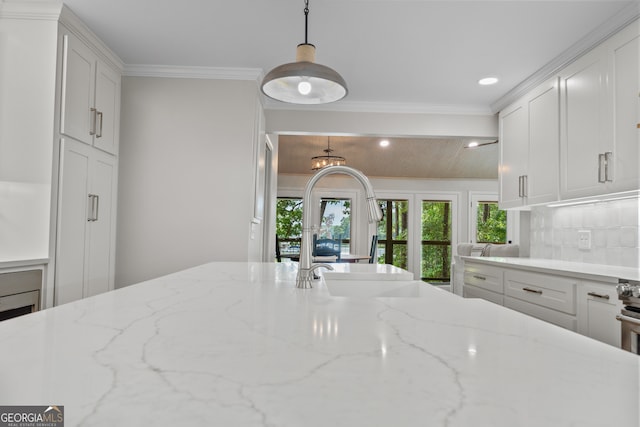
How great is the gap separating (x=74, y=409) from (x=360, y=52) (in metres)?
2.93

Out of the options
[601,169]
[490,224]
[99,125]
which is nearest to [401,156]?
[490,224]

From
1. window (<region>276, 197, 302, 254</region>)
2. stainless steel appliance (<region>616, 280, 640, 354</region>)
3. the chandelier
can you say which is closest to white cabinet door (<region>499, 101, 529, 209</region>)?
stainless steel appliance (<region>616, 280, 640, 354</region>)

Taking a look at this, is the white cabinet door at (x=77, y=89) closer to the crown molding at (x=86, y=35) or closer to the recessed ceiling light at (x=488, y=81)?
the crown molding at (x=86, y=35)

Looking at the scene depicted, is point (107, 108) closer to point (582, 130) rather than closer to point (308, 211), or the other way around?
point (308, 211)

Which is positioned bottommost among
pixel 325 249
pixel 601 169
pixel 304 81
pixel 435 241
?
pixel 325 249

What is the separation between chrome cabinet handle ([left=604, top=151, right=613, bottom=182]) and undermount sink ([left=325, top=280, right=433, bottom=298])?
153cm

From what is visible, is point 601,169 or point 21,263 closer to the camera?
point 21,263

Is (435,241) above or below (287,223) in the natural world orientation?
below

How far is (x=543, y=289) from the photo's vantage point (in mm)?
2518

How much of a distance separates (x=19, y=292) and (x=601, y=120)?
3.48 meters

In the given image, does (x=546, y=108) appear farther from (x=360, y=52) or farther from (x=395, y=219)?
(x=395, y=219)

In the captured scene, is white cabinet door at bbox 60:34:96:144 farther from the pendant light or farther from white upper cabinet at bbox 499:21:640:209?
white upper cabinet at bbox 499:21:640:209

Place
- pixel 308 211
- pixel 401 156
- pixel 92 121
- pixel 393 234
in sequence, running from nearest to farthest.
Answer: pixel 308 211 < pixel 92 121 < pixel 401 156 < pixel 393 234

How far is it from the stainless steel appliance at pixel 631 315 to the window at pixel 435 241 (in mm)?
5586
